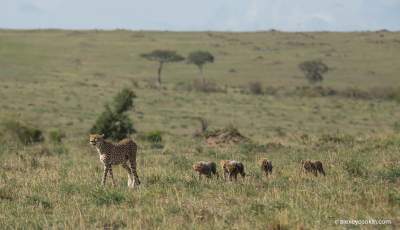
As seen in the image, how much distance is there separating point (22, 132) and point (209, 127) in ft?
39.2

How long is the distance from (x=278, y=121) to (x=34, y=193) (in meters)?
32.6

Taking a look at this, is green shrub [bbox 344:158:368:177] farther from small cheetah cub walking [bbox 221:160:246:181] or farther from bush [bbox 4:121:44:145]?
bush [bbox 4:121:44:145]

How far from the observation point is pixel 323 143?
23.7m

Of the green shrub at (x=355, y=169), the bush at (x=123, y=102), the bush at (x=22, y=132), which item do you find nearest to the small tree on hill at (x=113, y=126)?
the bush at (x=22, y=132)

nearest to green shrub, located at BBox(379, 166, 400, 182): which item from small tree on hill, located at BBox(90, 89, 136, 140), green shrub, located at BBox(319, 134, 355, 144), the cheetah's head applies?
the cheetah's head

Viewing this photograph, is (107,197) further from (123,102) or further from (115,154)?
(123,102)

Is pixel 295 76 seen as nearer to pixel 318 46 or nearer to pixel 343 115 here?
pixel 318 46

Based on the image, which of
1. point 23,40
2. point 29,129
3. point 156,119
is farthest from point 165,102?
point 23,40

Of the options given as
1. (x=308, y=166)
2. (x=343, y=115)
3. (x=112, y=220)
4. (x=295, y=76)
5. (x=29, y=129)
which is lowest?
(x=112, y=220)

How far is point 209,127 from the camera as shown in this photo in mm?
39312

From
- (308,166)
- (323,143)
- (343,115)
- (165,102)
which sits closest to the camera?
(308,166)

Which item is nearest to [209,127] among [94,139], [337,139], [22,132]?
[22,132]

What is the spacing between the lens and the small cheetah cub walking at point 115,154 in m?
13.0

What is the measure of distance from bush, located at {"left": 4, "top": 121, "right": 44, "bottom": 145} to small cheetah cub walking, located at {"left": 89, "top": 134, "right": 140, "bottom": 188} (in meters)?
17.9
